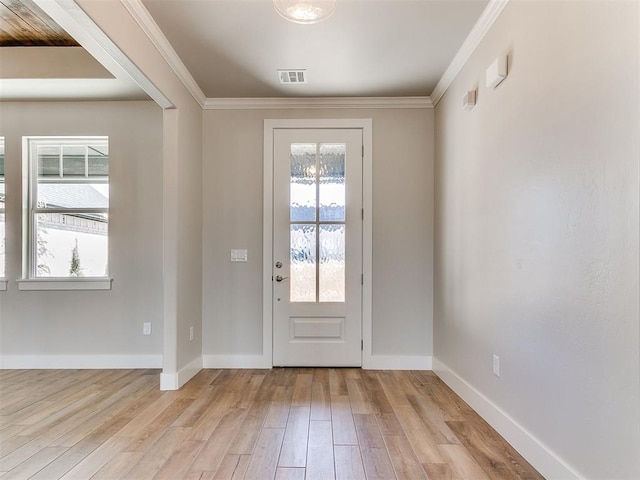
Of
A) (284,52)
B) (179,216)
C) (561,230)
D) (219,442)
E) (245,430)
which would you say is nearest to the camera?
(561,230)

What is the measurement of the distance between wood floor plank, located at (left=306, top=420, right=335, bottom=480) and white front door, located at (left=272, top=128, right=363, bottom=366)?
1210 mm

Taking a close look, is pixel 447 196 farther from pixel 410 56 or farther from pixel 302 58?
pixel 302 58

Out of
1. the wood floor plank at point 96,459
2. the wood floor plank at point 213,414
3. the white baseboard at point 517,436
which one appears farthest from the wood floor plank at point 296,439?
the white baseboard at point 517,436

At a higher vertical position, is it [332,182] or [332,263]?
[332,182]

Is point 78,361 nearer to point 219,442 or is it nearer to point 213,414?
point 213,414

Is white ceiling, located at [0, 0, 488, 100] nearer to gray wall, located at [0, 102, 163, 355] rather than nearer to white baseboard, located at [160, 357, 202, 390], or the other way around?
gray wall, located at [0, 102, 163, 355]

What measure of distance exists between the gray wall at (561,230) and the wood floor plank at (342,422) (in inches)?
34.7

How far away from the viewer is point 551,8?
1.67 meters

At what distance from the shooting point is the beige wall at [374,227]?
11.4ft

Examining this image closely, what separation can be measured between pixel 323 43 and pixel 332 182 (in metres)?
1.28

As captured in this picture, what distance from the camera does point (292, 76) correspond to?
301 cm

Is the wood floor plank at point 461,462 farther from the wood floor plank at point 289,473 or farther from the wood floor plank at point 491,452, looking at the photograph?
the wood floor plank at point 289,473

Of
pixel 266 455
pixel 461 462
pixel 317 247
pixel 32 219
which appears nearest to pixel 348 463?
pixel 266 455

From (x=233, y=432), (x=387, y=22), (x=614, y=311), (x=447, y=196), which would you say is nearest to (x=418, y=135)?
(x=447, y=196)
